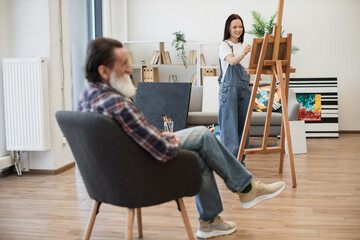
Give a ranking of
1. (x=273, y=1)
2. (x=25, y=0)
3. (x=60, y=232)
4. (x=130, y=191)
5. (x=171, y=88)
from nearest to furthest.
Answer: (x=130, y=191) → (x=60, y=232) → (x=25, y=0) → (x=171, y=88) → (x=273, y=1)

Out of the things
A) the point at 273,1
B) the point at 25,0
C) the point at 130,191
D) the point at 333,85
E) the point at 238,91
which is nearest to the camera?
the point at 130,191

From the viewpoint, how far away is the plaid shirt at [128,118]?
183cm

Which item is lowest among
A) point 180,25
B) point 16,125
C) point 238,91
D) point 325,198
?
point 325,198

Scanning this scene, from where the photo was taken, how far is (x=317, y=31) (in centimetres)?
712

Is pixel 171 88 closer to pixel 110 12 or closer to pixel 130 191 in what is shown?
pixel 110 12

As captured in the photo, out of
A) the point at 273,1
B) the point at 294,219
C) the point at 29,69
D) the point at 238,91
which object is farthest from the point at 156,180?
the point at 273,1

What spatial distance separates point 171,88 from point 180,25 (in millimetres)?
2039

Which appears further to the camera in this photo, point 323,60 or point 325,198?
point 323,60

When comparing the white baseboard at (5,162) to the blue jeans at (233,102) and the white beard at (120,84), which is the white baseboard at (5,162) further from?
the white beard at (120,84)

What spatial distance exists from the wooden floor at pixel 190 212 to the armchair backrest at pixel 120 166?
63 centimetres

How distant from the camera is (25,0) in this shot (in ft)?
13.8

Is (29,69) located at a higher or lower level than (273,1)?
lower

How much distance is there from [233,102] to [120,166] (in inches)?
86.3

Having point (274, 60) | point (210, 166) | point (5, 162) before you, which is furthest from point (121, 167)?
point (5, 162)
